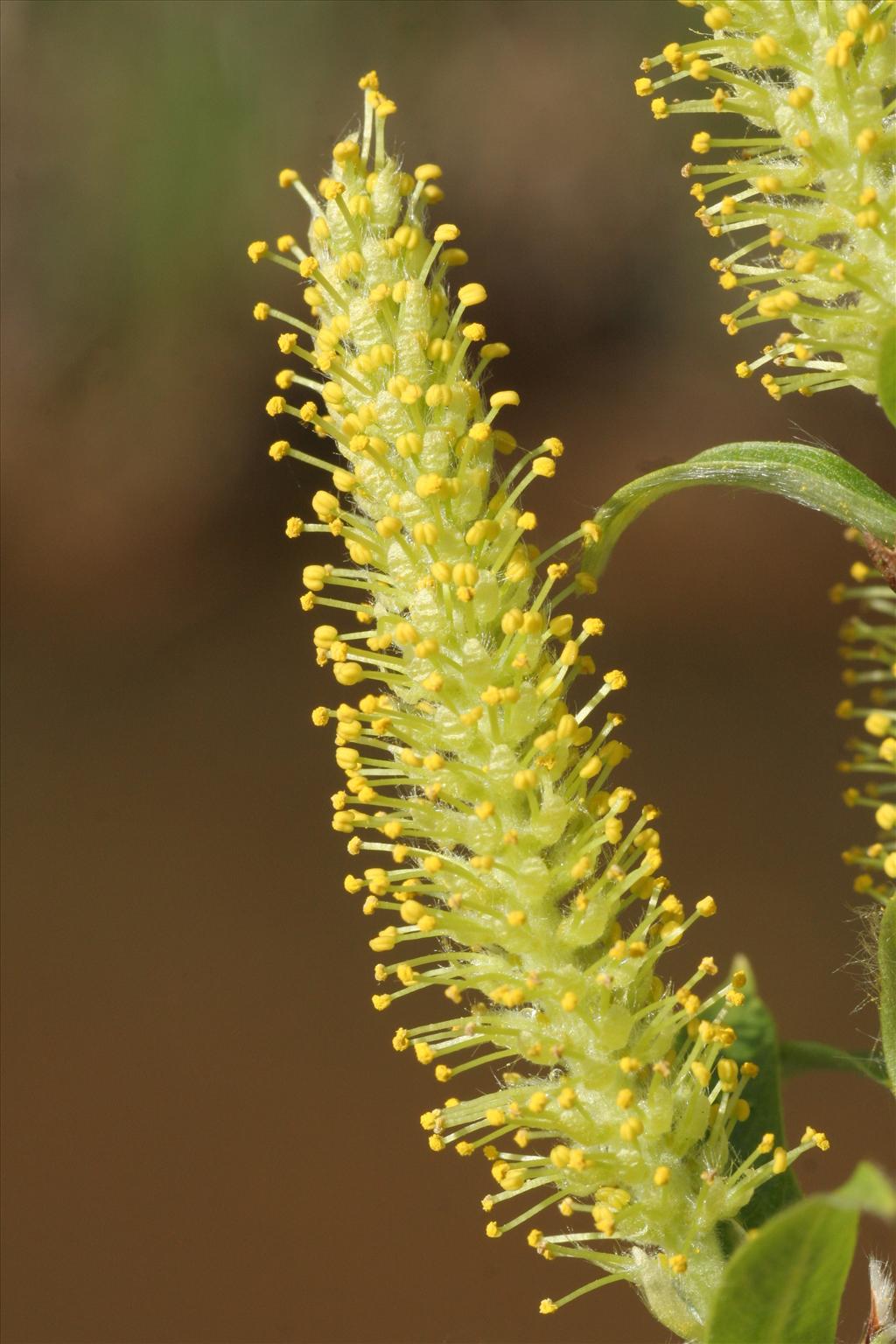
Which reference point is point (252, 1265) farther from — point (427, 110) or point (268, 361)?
point (427, 110)

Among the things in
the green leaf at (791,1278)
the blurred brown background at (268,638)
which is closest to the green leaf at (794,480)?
the green leaf at (791,1278)

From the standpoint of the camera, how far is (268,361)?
12.9ft

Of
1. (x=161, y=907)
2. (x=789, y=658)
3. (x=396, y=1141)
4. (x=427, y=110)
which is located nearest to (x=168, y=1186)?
(x=396, y=1141)

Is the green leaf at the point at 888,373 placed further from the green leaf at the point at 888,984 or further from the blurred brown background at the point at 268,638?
the blurred brown background at the point at 268,638

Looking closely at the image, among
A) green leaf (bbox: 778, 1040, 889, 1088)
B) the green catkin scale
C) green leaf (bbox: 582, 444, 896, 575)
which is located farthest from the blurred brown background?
green leaf (bbox: 582, 444, 896, 575)

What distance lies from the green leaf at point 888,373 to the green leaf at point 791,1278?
1.39ft

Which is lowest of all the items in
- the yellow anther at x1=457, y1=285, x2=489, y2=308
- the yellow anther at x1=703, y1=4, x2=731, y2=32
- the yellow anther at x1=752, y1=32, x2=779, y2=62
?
the yellow anther at x1=457, y1=285, x2=489, y2=308

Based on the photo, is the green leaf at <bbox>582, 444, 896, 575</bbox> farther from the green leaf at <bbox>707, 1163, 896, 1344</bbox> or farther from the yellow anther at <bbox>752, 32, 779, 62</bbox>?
the green leaf at <bbox>707, 1163, 896, 1344</bbox>

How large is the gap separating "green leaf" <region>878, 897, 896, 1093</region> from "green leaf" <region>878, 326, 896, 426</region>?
0.30 metres

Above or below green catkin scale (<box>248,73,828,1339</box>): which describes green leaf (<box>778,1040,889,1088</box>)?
below

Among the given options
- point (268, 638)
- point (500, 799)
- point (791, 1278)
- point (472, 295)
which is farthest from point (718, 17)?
point (268, 638)

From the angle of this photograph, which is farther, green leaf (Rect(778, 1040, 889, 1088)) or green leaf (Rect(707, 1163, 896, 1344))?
green leaf (Rect(778, 1040, 889, 1088))

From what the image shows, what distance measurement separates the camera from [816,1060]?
3.75 feet

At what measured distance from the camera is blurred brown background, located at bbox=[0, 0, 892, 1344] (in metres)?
2.77
